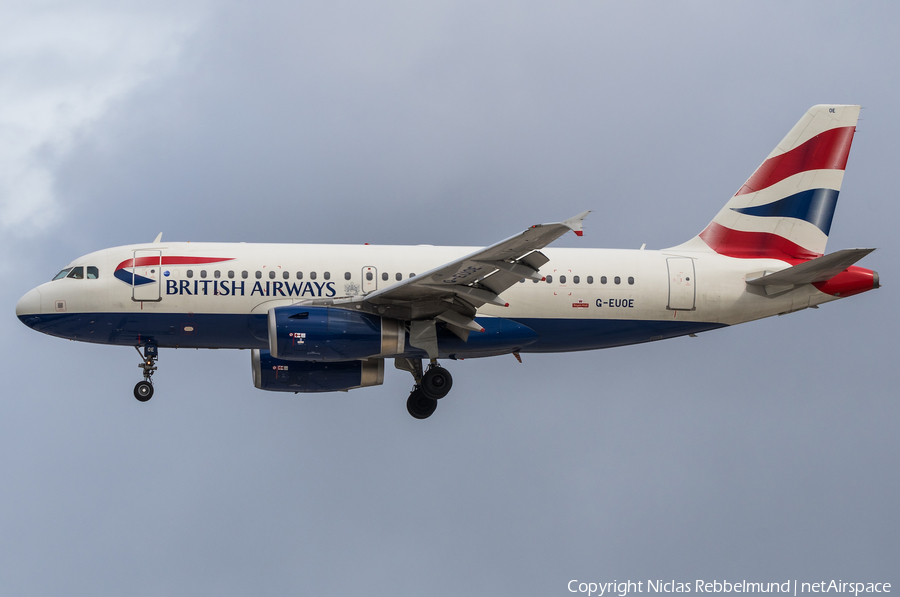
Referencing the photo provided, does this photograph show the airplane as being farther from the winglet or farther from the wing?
the winglet

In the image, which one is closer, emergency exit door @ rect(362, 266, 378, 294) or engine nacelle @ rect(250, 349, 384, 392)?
emergency exit door @ rect(362, 266, 378, 294)

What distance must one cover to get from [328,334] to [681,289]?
10.5 metres

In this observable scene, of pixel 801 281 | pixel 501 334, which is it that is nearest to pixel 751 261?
pixel 801 281

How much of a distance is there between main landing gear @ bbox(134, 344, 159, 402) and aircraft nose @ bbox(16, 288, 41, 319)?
290 cm

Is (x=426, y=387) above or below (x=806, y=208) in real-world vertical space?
below

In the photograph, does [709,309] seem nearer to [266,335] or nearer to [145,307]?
[266,335]

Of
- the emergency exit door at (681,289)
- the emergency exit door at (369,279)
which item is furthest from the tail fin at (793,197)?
the emergency exit door at (369,279)

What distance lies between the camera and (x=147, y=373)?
2789 cm

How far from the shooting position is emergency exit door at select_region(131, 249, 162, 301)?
1056 inches

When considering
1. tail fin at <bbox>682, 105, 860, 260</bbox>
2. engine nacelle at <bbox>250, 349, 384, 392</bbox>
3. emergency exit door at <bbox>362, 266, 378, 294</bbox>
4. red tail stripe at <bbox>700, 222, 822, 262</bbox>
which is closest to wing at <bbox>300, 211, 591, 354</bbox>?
emergency exit door at <bbox>362, 266, 378, 294</bbox>

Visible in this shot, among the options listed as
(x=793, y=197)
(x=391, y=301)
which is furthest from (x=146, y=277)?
(x=793, y=197)

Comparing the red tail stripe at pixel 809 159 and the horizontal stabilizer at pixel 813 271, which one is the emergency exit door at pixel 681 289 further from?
the red tail stripe at pixel 809 159

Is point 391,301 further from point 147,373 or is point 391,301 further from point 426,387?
point 147,373

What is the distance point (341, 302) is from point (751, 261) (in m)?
12.6
